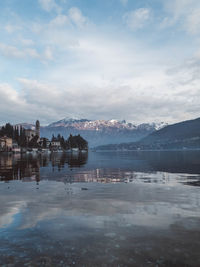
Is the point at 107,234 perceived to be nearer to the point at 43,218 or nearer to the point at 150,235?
the point at 150,235

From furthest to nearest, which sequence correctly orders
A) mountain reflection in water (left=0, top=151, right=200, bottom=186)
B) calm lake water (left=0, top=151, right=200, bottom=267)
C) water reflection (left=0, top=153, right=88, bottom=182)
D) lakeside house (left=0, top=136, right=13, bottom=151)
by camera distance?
lakeside house (left=0, top=136, right=13, bottom=151) < water reflection (left=0, top=153, right=88, bottom=182) < mountain reflection in water (left=0, top=151, right=200, bottom=186) < calm lake water (left=0, top=151, right=200, bottom=267)

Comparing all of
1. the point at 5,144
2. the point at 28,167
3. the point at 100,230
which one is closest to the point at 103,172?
the point at 28,167

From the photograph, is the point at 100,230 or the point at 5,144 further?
the point at 5,144

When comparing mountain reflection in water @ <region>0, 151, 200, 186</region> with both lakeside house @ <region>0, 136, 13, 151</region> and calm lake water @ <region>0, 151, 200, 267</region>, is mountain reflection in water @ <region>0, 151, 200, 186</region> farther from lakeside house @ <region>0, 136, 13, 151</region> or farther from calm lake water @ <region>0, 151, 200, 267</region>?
lakeside house @ <region>0, 136, 13, 151</region>

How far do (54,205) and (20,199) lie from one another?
14.4 feet

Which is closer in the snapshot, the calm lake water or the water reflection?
the calm lake water

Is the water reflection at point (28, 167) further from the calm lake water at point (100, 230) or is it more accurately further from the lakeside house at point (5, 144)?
the lakeside house at point (5, 144)

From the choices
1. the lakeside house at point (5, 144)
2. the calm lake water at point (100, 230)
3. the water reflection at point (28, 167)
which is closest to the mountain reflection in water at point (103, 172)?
the water reflection at point (28, 167)

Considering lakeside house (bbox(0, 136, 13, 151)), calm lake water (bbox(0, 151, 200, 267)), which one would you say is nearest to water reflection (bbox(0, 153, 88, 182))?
calm lake water (bbox(0, 151, 200, 267))

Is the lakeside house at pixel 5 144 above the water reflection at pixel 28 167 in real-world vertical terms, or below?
above

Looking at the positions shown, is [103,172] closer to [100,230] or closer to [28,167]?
[28,167]

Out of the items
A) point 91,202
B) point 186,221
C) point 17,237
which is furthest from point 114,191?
point 17,237

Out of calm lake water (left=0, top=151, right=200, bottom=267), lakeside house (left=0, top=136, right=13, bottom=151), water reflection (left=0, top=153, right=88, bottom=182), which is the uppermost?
lakeside house (left=0, top=136, right=13, bottom=151)

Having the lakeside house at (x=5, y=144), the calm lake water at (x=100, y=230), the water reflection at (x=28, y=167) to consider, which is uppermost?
the lakeside house at (x=5, y=144)
